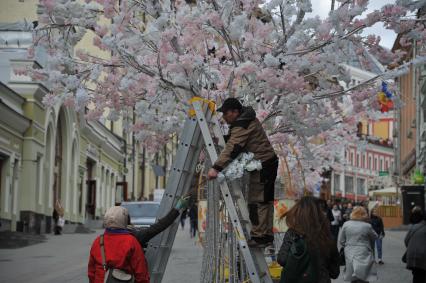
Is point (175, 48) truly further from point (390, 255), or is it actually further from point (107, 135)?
point (107, 135)

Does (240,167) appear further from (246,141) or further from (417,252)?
(417,252)

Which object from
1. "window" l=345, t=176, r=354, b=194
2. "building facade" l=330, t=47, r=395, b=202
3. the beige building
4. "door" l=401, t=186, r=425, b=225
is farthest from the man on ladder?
"window" l=345, t=176, r=354, b=194

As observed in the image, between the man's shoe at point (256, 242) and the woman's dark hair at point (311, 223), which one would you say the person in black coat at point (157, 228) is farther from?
the woman's dark hair at point (311, 223)


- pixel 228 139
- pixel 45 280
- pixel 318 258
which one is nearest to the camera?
pixel 318 258

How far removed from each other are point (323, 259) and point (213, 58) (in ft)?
21.5

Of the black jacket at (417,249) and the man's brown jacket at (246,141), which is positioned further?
the black jacket at (417,249)

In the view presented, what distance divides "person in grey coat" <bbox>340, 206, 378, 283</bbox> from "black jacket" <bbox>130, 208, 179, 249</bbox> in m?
4.47

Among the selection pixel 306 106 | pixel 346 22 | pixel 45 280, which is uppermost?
pixel 346 22

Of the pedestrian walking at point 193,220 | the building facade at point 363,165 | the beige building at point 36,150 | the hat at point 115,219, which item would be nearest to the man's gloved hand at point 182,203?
the hat at point 115,219

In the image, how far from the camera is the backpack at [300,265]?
6965 mm

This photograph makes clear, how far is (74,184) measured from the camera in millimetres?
48469

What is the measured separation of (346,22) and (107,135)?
5040 cm

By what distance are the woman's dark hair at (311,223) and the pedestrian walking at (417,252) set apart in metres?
5.92

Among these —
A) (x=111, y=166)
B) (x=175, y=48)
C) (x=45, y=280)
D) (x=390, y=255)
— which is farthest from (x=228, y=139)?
(x=111, y=166)
